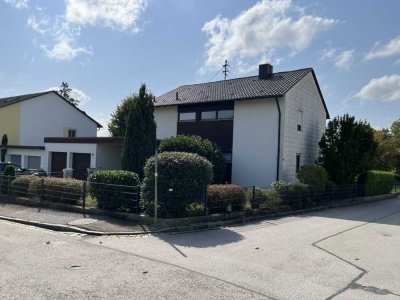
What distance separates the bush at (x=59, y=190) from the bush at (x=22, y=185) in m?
0.32

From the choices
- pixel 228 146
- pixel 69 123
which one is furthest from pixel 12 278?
pixel 69 123

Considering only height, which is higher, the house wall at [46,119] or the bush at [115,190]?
the house wall at [46,119]

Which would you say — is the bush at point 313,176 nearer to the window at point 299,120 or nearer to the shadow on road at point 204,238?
the window at point 299,120

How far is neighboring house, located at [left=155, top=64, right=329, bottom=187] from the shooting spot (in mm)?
19734

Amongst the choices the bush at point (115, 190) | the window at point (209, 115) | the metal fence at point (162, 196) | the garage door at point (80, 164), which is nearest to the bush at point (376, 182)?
the metal fence at point (162, 196)

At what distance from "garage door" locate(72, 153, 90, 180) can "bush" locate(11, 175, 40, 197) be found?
870 cm

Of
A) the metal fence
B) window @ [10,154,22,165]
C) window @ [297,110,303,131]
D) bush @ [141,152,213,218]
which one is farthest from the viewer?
window @ [10,154,22,165]

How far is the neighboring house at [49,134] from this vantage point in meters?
23.4

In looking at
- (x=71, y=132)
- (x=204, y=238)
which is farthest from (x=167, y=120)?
(x=71, y=132)

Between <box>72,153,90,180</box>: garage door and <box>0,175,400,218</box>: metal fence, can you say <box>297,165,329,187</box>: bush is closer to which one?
<box>0,175,400,218</box>: metal fence

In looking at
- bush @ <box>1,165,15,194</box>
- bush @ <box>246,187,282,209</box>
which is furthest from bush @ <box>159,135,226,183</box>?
bush @ <box>1,165,15,194</box>

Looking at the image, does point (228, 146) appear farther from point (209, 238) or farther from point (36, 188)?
point (209, 238)

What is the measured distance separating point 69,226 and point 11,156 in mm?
23180

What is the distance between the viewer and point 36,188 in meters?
13.6
